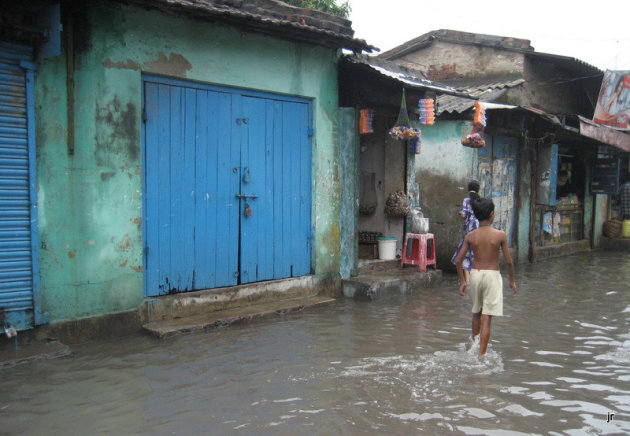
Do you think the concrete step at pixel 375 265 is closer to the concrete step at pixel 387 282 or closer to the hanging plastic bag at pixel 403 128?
the concrete step at pixel 387 282

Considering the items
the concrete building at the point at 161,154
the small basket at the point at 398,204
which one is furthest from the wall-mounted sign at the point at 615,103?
the concrete building at the point at 161,154

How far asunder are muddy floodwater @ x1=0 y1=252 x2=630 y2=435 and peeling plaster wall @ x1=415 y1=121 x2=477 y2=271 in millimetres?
4625

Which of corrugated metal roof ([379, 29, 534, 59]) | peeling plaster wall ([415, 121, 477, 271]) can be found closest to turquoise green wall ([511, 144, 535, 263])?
peeling plaster wall ([415, 121, 477, 271])

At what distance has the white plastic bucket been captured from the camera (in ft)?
33.0

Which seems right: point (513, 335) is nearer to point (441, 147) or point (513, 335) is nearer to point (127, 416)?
point (127, 416)

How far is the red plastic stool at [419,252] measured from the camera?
31.9 ft

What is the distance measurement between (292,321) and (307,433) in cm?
316

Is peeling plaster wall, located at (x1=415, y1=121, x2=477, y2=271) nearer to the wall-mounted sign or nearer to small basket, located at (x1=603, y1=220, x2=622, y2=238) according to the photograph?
the wall-mounted sign

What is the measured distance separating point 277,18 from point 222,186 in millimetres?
2416

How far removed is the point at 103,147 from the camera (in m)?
5.86

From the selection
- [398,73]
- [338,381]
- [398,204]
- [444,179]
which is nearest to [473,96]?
[444,179]

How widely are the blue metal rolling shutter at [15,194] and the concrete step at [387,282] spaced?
472 centimetres

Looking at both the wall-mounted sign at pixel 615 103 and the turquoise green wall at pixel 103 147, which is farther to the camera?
the wall-mounted sign at pixel 615 103

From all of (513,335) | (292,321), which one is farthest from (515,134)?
(292,321)
